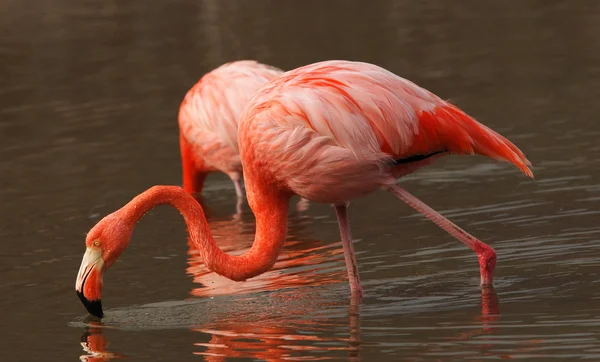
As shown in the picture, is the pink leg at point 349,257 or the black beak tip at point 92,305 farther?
the pink leg at point 349,257

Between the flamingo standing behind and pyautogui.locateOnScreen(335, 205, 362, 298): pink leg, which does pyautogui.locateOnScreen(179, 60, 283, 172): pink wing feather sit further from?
pyautogui.locateOnScreen(335, 205, 362, 298): pink leg

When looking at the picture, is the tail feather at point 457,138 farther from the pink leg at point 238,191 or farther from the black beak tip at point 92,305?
the pink leg at point 238,191

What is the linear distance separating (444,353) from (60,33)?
14593 millimetres

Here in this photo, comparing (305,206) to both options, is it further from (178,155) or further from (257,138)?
(257,138)

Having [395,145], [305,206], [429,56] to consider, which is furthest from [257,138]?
[429,56]

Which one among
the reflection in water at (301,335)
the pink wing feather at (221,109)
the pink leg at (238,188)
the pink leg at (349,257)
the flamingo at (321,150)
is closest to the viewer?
the reflection in water at (301,335)

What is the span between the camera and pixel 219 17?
1981 centimetres

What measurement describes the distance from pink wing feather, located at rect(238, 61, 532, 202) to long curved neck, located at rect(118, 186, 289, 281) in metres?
0.20

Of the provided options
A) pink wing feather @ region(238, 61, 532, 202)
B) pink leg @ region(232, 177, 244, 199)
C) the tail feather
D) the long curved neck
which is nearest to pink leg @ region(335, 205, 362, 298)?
pink wing feather @ region(238, 61, 532, 202)

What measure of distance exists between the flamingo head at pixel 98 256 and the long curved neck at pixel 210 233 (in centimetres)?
8

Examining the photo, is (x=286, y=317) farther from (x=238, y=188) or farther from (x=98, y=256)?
(x=238, y=188)

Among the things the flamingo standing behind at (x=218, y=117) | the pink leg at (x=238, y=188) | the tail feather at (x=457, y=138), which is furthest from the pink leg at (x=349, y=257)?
the pink leg at (x=238, y=188)

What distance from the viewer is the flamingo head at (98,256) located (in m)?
6.32

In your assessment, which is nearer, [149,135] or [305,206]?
[305,206]
